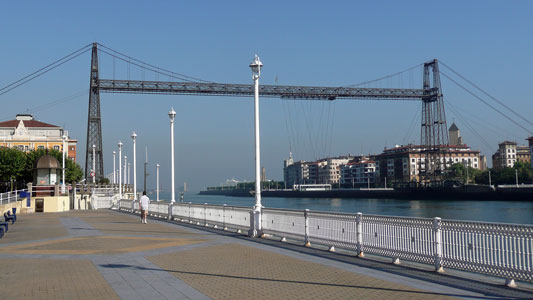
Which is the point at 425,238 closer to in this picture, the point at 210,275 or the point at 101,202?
the point at 210,275

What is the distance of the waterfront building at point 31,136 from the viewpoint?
11781 centimetres

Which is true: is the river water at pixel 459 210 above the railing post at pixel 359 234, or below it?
below

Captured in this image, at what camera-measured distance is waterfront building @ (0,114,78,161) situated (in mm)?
117812

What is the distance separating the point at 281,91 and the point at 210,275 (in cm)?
13161

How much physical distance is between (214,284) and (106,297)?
2087 mm

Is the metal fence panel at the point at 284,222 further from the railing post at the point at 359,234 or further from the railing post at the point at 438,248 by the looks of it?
the railing post at the point at 438,248

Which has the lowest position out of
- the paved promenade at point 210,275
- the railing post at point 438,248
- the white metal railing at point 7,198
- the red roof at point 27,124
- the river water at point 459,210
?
the river water at point 459,210

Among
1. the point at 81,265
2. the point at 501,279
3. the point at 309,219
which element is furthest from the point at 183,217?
the point at 501,279

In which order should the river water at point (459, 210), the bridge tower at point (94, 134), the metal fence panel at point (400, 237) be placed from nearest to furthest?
the metal fence panel at point (400, 237) → the river water at point (459, 210) → the bridge tower at point (94, 134)

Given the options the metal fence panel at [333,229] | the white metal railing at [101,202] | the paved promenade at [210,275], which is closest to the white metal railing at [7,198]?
the white metal railing at [101,202]

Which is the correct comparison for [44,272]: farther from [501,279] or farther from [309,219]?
[501,279]

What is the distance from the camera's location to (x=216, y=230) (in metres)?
24.0

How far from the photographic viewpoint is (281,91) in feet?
465

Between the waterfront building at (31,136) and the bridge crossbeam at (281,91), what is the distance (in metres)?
19.5
